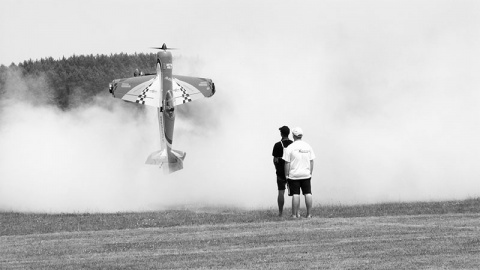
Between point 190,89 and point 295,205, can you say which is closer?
point 295,205

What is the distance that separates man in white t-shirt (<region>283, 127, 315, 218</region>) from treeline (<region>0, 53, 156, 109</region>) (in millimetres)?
60765

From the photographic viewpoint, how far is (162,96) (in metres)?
35.9

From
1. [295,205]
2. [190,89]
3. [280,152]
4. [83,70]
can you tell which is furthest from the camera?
[83,70]

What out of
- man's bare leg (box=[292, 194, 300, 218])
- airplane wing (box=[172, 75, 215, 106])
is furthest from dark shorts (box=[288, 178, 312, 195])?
airplane wing (box=[172, 75, 215, 106])

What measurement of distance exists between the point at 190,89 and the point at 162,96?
5.61 feet

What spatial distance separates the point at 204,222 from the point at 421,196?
8909 mm

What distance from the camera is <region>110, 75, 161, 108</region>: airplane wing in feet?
117

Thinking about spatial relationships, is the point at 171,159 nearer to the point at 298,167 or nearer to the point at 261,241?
the point at 298,167

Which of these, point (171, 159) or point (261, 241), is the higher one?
point (171, 159)

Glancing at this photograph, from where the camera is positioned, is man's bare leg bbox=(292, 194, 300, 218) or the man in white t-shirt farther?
the man in white t-shirt

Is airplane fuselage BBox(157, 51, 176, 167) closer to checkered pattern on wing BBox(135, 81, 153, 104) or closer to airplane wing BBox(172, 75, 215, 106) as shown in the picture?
airplane wing BBox(172, 75, 215, 106)

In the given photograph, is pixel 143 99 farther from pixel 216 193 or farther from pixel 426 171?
pixel 426 171

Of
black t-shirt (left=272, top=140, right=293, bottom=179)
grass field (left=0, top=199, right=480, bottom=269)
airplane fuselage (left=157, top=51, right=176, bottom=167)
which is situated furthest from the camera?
airplane fuselage (left=157, top=51, right=176, bottom=167)

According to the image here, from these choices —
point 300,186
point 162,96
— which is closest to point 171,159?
point 162,96
